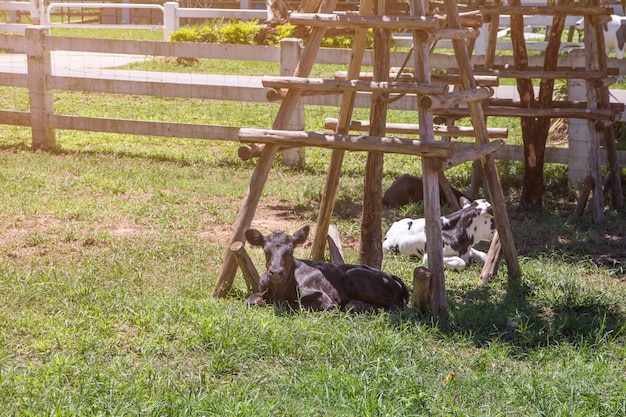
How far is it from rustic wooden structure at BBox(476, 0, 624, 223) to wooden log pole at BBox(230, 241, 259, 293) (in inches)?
156

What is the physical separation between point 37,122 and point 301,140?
731 centimetres

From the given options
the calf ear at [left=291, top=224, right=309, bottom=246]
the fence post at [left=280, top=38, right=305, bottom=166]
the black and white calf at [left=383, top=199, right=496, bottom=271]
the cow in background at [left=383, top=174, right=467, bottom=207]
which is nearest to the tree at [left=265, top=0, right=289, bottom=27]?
the fence post at [left=280, top=38, right=305, bottom=166]

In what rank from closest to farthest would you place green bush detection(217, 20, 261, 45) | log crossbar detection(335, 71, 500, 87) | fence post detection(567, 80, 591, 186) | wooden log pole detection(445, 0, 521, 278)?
wooden log pole detection(445, 0, 521, 278)
log crossbar detection(335, 71, 500, 87)
fence post detection(567, 80, 591, 186)
green bush detection(217, 20, 261, 45)

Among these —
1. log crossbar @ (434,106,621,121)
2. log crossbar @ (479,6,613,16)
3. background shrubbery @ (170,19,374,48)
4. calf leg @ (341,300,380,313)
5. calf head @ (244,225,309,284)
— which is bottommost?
calf leg @ (341,300,380,313)

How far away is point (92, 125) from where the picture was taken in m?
12.3

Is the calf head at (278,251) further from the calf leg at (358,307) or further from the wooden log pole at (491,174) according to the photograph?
the wooden log pole at (491,174)

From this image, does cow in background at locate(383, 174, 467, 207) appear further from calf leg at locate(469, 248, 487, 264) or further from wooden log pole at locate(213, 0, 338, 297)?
wooden log pole at locate(213, 0, 338, 297)

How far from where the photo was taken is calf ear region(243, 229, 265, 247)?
6.11 metres

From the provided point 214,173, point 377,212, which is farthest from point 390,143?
point 214,173

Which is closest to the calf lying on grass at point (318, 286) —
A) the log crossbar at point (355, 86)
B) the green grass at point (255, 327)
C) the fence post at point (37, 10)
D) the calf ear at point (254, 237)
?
the calf ear at point (254, 237)

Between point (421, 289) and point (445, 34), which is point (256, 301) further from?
point (445, 34)

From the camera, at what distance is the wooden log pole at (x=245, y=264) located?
614cm

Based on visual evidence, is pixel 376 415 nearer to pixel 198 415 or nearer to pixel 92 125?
pixel 198 415

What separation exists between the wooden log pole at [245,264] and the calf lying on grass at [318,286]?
0.09 meters
